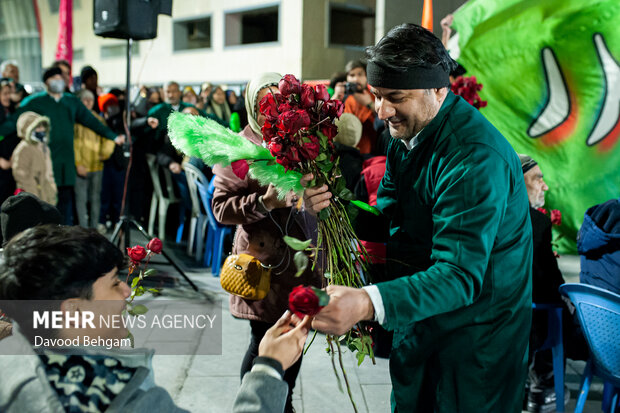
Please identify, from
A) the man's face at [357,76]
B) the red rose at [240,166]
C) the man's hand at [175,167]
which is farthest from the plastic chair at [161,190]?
the red rose at [240,166]

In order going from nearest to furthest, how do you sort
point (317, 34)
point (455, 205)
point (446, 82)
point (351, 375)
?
point (455, 205) → point (446, 82) → point (351, 375) → point (317, 34)

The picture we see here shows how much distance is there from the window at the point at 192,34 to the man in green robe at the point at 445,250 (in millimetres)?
21608

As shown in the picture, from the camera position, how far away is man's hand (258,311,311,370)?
133 centimetres

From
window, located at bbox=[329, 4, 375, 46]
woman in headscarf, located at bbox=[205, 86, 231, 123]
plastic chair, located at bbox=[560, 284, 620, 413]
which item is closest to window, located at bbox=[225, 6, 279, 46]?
window, located at bbox=[329, 4, 375, 46]

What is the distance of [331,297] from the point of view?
49.7 inches

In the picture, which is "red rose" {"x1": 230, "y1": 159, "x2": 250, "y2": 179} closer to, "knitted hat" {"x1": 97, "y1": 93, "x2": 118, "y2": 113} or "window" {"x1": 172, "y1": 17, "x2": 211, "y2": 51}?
"knitted hat" {"x1": 97, "y1": 93, "x2": 118, "y2": 113}

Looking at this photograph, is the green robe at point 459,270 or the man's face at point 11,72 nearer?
the green robe at point 459,270

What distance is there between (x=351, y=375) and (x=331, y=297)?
2402 mm

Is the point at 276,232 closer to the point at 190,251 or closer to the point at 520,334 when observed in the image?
the point at 520,334

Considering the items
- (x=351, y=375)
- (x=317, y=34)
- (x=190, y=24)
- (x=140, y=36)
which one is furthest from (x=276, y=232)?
(x=190, y=24)

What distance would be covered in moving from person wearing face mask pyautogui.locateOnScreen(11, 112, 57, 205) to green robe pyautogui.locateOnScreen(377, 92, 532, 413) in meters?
4.46

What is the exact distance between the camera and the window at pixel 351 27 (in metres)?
19.3

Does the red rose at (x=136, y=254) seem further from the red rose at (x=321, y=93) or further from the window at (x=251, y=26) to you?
the window at (x=251, y=26)

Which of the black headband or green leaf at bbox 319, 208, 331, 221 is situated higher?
the black headband
